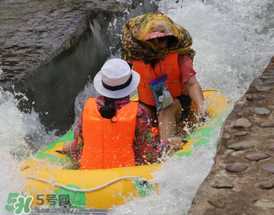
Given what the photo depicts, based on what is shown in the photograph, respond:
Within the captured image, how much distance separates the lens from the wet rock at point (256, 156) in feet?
15.6

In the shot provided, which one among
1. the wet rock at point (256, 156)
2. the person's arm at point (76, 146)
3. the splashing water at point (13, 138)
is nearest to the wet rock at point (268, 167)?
the wet rock at point (256, 156)

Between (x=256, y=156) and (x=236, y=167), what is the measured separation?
202mm

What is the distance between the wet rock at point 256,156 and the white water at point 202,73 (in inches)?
10.3

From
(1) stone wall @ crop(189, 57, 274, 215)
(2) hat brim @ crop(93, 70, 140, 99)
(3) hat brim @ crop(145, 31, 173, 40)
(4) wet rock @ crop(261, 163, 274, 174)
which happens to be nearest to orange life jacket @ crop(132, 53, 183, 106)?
(3) hat brim @ crop(145, 31, 173, 40)

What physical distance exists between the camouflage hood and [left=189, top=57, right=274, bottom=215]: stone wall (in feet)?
2.24

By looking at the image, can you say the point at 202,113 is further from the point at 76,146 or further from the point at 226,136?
the point at 76,146

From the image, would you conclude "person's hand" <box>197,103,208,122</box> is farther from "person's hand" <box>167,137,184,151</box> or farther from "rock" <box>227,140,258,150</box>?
"rock" <box>227,140,258,150</box>

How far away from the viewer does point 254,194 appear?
430 cm

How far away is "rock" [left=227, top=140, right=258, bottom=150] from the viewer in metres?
4.95

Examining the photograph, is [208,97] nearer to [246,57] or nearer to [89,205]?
[89,205]

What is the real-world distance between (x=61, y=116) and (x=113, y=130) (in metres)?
3.14

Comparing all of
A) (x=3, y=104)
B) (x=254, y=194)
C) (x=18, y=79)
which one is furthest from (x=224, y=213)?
(x=18, y=79)

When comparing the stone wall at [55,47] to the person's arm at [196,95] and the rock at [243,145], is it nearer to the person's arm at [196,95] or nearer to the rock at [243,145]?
the person's arm at [196,95]

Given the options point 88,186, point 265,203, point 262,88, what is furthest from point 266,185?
point 262,88
